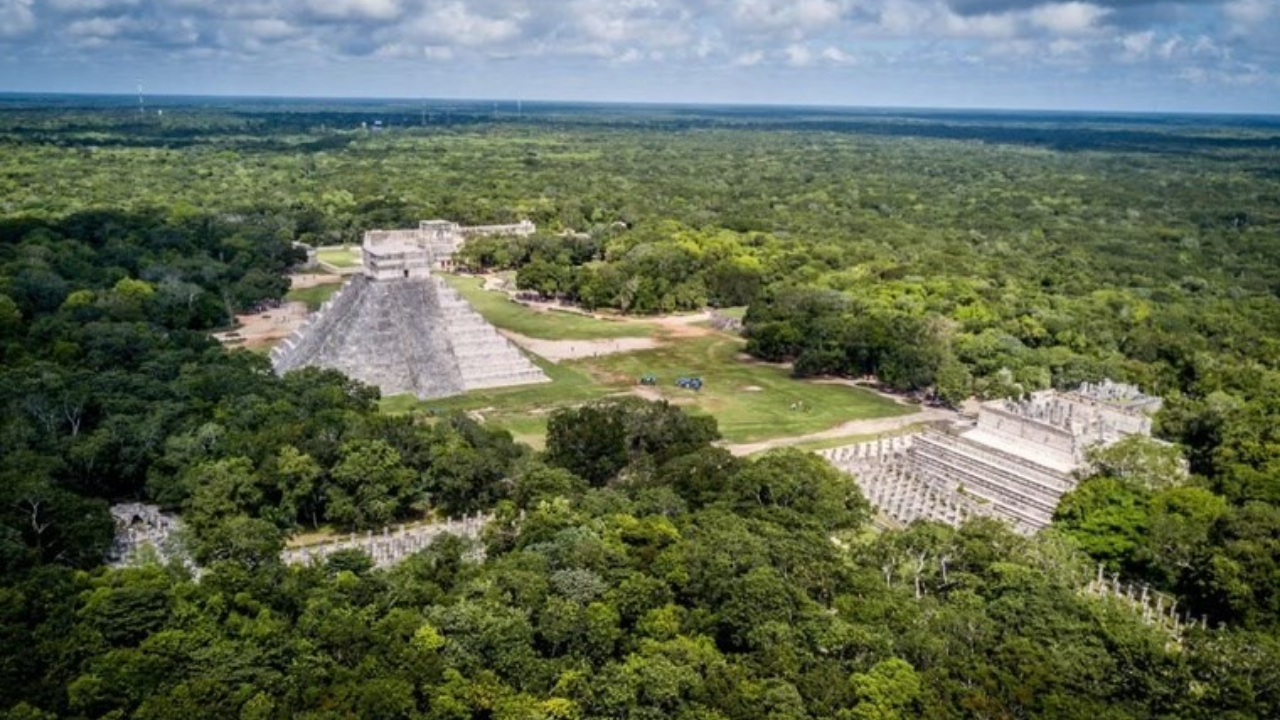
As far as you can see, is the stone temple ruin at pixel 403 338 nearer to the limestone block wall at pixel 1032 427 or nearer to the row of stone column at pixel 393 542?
the row of stone column at pixel 393 542

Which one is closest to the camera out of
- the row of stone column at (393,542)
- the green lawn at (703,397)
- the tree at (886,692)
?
the tree at (886,692)

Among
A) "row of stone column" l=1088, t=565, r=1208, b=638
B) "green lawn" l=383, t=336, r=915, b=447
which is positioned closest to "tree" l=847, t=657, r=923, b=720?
"row of stone column" l=1088, t=565, r=1208, b=638

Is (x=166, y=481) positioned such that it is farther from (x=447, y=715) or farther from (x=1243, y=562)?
(x=1243, y=562)

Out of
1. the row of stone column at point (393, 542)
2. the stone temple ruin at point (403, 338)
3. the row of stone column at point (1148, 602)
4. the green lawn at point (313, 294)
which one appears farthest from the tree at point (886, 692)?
the green lawn at point (313, 294)

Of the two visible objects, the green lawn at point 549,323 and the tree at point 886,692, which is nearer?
the tree at point 886,692

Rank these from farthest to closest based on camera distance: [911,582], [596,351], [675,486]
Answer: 1. [596,351]
2. [675,486]
3. [911,582]

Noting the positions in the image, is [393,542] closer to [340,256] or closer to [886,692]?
[886,692]

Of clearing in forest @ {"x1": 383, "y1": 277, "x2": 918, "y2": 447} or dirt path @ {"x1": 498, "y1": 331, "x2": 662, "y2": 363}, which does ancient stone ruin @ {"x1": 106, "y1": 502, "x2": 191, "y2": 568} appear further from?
dirt path @ {"x1": 498, "y1": 331, "x2": 662, "y2": 363}

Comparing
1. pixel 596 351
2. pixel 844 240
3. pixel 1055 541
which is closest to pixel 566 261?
pixel 596 351
